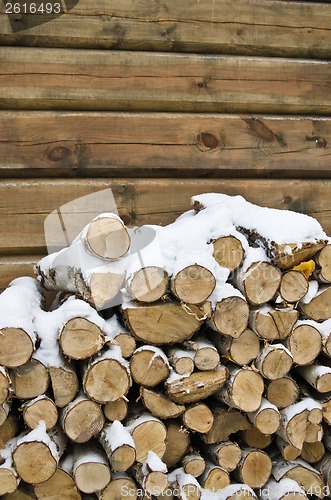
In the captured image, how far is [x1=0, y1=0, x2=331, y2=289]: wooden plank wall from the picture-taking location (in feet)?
11.5

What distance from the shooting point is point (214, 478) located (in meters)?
2.96

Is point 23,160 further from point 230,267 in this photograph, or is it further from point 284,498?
point 284,498

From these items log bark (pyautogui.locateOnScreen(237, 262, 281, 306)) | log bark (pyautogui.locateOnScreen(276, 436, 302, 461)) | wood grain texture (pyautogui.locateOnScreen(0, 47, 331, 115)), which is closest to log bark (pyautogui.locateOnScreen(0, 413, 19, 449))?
log bark (pyautogui.locateOnScreen(237, 262, 281, 306))

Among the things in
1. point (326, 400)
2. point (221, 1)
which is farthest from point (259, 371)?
point (221, 1)

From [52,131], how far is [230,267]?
1.49 meters

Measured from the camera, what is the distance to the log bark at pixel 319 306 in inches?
119

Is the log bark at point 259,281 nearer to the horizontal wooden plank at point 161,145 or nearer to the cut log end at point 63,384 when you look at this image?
the cut log end at point 63,384

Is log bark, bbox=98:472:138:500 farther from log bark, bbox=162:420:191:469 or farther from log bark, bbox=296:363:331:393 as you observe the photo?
log bark, bbox=296:363:331:393

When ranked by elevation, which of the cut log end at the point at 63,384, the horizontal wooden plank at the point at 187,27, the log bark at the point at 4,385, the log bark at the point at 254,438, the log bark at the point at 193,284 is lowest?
the log bark at the point at 254,438

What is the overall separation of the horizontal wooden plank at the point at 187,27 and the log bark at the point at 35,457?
237 centimetres

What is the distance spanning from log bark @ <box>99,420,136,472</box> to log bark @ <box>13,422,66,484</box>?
254mm

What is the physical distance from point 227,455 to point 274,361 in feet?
1.89

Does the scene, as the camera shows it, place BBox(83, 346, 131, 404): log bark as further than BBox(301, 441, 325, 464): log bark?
No

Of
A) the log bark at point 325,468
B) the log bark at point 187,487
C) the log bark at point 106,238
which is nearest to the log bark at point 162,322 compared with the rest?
the log bark at point 106,238
